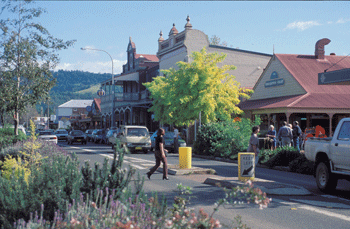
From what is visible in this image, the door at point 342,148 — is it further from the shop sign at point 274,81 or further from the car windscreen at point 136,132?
the shop sign at point 274,81

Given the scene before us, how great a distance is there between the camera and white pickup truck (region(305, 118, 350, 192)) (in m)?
11.9

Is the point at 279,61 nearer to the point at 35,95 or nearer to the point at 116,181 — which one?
the point at 35,95

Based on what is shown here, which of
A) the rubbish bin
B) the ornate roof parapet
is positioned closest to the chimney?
the ornate roof parapet

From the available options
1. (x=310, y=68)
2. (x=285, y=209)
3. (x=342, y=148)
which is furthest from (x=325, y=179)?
(x=310, y=68)

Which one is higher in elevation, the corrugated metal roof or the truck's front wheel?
the corrugated metal roof

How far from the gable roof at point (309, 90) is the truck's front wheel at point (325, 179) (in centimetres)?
1652

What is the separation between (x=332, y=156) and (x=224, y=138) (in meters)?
14.4

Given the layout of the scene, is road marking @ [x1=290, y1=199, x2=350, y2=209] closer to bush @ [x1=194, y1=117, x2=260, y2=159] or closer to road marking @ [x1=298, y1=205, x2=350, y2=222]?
road marking @ [x1=298, y1=205, x2=350, y2=222]

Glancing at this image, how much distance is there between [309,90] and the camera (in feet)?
106

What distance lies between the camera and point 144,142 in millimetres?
30469

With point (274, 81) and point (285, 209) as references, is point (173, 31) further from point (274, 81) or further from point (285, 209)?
point (285, 209)

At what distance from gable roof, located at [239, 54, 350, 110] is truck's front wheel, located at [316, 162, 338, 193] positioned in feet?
54.2

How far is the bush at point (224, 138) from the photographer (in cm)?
2523

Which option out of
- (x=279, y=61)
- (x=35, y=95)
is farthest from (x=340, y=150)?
(x=279, y=61)
